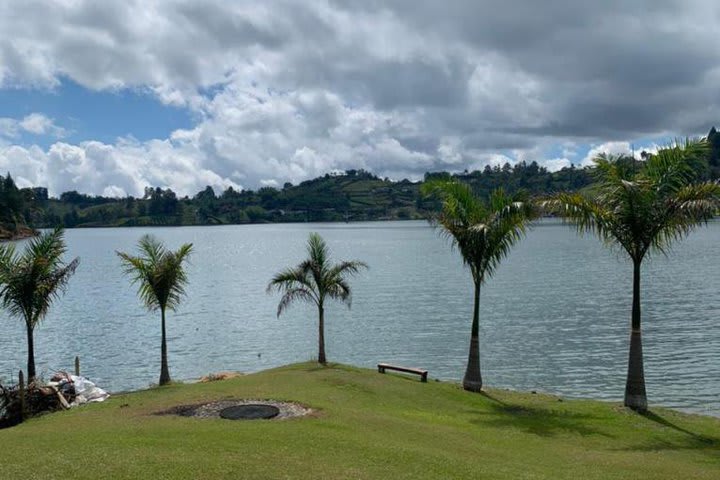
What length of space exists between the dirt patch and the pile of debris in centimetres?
590

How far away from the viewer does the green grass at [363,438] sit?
1168cm

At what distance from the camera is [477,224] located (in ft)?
74.9

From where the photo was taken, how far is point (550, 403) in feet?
73.2

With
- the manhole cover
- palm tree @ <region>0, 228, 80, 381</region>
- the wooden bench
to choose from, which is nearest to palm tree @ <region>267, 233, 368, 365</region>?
the wooden bench

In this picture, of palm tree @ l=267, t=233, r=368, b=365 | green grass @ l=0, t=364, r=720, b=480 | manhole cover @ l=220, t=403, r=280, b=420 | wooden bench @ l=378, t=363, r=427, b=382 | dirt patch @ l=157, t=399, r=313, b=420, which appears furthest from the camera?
palm tree @ l=267, t=233, r=368, b=365

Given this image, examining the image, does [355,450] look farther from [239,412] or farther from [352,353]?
[352,353]

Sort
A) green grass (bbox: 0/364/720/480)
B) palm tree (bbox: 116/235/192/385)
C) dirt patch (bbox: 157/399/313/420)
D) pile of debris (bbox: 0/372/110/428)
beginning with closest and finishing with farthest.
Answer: green grass (bbox: 0/364/720/480), dirt patch (bbox: 157/399/313/420), pile of debris (bbox: 0/372/110/428), palm tree (bbox: 116/235/192/385)

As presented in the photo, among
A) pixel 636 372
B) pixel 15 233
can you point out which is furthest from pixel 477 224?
pixel 15 233

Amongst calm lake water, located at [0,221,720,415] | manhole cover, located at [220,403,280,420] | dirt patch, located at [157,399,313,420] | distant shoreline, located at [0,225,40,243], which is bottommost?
calm lake water, located at [0,221,720,415]

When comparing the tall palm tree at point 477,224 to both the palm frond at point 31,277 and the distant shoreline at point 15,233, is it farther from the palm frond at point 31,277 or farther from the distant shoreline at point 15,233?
the distant shoreline at point 15,233

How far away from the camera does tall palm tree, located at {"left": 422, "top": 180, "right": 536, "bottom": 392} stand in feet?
74.9

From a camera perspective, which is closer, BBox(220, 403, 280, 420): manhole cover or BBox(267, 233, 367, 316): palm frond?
BBox(220, 403, 280, 420): manhole cover

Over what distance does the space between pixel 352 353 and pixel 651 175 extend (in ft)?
75.8

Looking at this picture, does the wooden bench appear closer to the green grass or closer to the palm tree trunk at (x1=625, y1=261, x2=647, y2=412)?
the green grass
